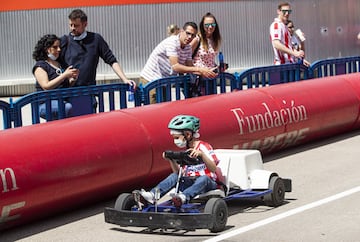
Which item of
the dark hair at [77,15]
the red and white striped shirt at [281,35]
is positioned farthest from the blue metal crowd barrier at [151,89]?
the dark hair at [77,15]

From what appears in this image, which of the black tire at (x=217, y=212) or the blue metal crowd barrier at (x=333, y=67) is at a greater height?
the blue metal crowd barrier at (x=333, y=67)

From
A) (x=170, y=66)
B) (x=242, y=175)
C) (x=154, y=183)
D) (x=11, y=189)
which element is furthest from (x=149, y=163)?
(x=170, y=66)

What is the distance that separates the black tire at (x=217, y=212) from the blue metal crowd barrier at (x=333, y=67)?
23.5 feet

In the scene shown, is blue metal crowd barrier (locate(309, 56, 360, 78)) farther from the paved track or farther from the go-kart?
the go-kart

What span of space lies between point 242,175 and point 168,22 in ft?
51.6

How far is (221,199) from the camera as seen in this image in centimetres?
768

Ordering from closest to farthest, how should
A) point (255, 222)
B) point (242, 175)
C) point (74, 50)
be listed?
point (255, 222)
point (242, 175)
point (74, 50)

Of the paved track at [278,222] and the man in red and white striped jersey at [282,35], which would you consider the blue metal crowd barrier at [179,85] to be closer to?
the man in red and white striped jersey at [282,35]

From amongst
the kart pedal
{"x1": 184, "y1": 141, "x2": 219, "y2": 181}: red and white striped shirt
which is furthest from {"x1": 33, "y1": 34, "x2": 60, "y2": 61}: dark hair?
the kart pedal

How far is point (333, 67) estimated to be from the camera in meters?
15.3

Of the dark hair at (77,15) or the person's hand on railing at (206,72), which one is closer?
the dark hair at (77,15)

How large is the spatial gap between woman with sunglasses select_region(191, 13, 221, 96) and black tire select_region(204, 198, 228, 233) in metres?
4.67

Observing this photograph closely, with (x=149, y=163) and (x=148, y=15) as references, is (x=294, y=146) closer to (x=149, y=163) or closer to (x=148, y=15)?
(x=149, y=163)

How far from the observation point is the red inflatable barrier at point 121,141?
7.89 meters
